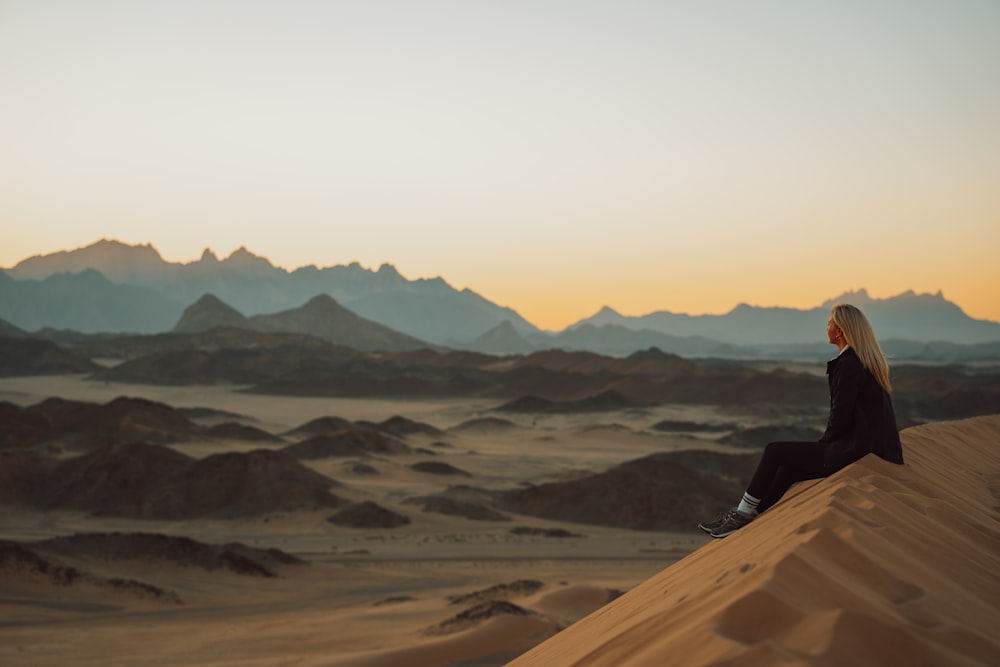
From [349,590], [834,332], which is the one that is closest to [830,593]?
[834,332]

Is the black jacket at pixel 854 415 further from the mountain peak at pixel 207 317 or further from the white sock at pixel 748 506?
the mountain peak at pixel 207 317

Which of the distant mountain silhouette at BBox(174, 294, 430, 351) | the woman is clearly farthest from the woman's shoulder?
the distant mountain silhouette at BBox(174, 294, 430, 351)

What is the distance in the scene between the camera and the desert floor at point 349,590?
37.9 ft

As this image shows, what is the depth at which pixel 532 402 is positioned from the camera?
7612cm

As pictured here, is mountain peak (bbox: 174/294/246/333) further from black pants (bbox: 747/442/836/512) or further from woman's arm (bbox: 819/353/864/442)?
woman's arm (bbox: 819/353/864/442)

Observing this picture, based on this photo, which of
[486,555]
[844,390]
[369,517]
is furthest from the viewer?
[369,517]

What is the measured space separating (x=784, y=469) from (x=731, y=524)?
1.47ft

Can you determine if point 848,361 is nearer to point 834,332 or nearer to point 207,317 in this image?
point 834,332

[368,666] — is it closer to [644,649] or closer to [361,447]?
[644,649]

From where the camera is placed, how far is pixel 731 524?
5.46 meters

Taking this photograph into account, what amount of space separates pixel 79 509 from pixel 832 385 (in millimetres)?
29446

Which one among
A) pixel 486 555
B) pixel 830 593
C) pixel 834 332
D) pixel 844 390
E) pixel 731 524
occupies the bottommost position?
pixel 486 555

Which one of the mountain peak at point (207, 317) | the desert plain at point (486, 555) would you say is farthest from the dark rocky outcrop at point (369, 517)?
the mountain peak at point (207, 317)

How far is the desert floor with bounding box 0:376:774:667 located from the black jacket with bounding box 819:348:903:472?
570cm
